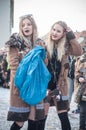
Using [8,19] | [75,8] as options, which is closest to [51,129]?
[8,19]

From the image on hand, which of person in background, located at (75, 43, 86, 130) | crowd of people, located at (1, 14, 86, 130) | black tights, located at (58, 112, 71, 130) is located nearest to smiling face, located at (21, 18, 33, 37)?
crowd of people, located at (1, 14, 86, 130)

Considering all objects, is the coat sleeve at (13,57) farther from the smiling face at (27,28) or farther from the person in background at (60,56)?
the person in background at (60,56)

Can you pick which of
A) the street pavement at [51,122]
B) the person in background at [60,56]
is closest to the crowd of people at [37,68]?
the person in background at [60,56]

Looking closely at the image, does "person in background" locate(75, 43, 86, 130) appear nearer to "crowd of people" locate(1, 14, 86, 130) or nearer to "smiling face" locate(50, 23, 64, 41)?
"crowd of people" locate(1, 14, 86, 130)

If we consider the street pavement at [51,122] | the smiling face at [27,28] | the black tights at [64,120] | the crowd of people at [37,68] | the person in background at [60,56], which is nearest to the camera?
the crowd of people at [37,68]

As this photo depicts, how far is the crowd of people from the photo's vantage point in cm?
329

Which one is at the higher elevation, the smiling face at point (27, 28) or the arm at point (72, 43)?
the smiling face at point (27, 28)

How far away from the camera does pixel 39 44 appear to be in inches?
139

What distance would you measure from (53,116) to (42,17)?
703 centimetres

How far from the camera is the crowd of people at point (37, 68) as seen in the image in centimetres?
329

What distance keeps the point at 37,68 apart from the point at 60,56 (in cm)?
47

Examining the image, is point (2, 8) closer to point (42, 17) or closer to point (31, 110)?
point (42, 17)

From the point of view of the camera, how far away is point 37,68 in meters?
3.30

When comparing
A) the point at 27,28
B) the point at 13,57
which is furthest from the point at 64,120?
the point at 27,28
